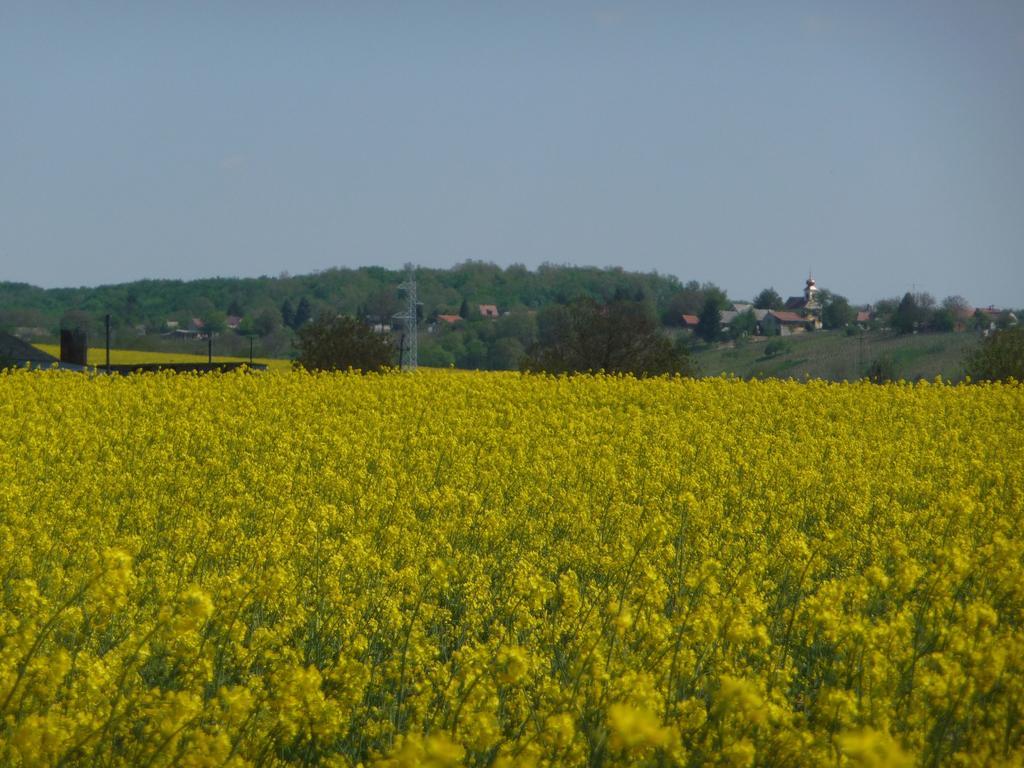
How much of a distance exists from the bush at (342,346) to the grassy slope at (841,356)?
85.0 feet

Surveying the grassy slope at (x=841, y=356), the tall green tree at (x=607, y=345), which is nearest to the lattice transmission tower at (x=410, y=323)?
the grassy slope at (x=841, y=356)

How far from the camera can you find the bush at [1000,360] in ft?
101

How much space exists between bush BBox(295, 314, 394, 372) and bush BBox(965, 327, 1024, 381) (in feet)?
53.1

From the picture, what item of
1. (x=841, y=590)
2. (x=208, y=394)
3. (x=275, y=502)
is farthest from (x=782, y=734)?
(x=208, y=394)

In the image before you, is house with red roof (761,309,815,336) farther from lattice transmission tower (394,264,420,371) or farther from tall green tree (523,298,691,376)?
tall green tree (523,298,691,376)

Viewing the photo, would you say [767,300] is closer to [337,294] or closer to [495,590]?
[337,294]

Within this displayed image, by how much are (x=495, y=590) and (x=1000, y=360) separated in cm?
2748

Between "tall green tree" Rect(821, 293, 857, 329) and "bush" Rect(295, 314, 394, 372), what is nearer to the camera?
"bush" Rect(295, 314, 394, 372)

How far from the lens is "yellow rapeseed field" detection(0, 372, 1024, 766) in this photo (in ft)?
13.9

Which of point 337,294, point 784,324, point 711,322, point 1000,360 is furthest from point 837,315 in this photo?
point 1000,360

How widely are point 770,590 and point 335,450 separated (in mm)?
6160

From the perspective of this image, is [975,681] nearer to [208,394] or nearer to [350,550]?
[350,550]

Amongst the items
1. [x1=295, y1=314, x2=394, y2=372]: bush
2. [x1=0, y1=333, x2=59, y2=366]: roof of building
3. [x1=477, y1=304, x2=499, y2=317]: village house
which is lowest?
[x1=0, y1=333, x2=59, y2=366]: roof of building

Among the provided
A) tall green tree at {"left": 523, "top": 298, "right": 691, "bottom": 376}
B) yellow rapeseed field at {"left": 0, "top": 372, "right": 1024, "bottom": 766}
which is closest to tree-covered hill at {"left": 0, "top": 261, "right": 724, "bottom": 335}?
tall green tree at {"left": 523, "top": 298, "right": 691, "bottom": 376}
